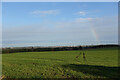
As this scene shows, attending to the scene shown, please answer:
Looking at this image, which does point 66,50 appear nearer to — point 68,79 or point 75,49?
point 75,49

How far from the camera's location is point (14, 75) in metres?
10.4

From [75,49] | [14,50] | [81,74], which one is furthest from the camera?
[14,50]

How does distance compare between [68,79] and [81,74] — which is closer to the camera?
[68,79]

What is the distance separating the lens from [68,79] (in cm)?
927

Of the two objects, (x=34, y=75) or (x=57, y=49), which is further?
(x=57, y=49)

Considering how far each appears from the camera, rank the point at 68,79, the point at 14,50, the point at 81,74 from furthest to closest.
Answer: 1. the point at 14,50
2. the point at 81,74
3. the point at 68,79

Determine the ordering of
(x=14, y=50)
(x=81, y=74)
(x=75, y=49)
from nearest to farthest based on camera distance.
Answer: (x=81, y=74) → (x=75, y=49) → (x=14, y=50)

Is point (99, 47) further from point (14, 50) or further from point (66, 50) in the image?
point (14, 50)

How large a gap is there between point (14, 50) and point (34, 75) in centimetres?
2634

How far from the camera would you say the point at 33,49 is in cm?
3600

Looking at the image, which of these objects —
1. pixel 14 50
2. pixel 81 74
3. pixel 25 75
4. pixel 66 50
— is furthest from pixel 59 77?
pixel 14 50

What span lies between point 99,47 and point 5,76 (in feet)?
96.2

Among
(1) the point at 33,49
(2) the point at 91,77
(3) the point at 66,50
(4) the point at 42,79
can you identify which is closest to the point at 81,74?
(2) the point at 91,77

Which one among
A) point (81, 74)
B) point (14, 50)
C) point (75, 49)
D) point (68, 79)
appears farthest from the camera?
point (14, 50)
